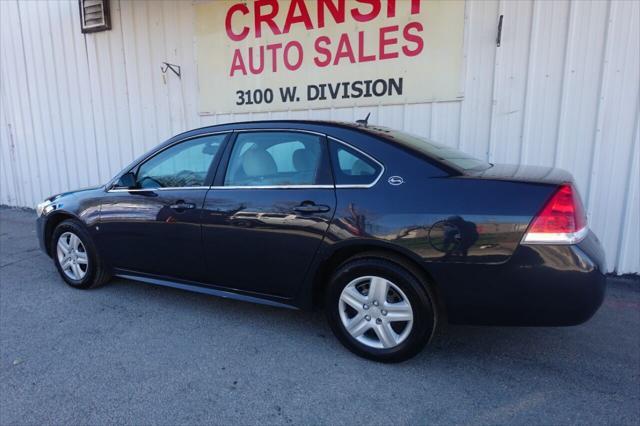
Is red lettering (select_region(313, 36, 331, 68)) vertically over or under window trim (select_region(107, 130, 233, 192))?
over

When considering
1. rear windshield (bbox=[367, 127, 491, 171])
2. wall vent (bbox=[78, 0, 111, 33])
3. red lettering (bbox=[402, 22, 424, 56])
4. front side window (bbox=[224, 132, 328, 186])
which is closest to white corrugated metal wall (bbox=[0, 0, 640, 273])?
wall vent (bbox=[78, 0, 111, 33])

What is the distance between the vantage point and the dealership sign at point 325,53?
4.77 m

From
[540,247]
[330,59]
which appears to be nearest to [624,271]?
[540,247]

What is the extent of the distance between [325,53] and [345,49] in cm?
28

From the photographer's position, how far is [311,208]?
2.82 m

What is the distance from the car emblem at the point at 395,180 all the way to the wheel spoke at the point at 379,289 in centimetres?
62

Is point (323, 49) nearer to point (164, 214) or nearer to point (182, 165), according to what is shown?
point (182, 165)

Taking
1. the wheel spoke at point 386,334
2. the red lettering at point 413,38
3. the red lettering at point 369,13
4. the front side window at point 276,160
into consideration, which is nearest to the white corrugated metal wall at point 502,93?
→ the red lettering at point 413,38

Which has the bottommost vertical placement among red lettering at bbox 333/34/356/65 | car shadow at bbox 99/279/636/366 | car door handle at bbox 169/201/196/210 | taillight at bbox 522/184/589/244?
car shadow at bbox 99/279/636/366

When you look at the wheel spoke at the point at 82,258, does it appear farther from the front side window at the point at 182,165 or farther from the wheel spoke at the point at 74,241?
the front side window at the point at 182,165

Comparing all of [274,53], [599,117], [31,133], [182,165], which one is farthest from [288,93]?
[31,133]

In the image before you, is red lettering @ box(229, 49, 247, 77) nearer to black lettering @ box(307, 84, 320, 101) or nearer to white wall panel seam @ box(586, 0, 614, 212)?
black lettering @ box(307, 84, 320, 101)

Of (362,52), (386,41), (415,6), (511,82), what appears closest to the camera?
(511,82)

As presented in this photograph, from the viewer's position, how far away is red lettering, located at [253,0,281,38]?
18.2 feet
